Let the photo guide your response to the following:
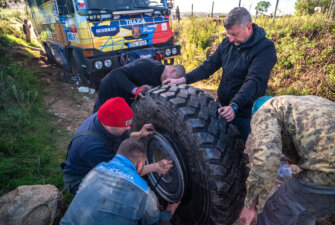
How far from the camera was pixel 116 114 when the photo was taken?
185 cm

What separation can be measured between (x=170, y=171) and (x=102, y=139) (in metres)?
0.71

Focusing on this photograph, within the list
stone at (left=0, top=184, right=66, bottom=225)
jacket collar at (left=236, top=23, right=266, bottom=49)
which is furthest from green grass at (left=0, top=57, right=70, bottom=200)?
jacket collar at (left=236, top=23, right=266, bottom=49)

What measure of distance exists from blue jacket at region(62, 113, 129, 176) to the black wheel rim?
0.39 metres

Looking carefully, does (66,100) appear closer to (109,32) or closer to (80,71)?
(80,71)

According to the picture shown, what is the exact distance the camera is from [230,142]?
1.62 metres

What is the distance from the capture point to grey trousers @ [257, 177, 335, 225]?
4.60 ft

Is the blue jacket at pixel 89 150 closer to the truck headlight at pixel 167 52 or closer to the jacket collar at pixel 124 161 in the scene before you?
the jacket collar at pixel 124 161

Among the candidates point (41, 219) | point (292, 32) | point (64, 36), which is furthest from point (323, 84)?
point (64, 36)

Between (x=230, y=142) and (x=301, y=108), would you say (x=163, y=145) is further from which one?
(x=301, y=108)

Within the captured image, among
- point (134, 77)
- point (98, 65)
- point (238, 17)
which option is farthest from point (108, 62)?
point (238, 17)

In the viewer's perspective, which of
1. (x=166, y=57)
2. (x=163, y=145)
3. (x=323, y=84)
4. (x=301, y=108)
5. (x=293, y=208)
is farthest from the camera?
(x=166, y=57)

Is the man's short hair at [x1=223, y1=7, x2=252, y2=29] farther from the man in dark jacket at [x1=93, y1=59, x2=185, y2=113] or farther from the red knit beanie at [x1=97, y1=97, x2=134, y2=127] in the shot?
the red knit beanie at [x1=97, y1=97, x2=134, y2=127]

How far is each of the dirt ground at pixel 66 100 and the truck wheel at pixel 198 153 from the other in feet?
5.46

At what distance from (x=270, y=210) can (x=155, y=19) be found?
5652 millimetres
